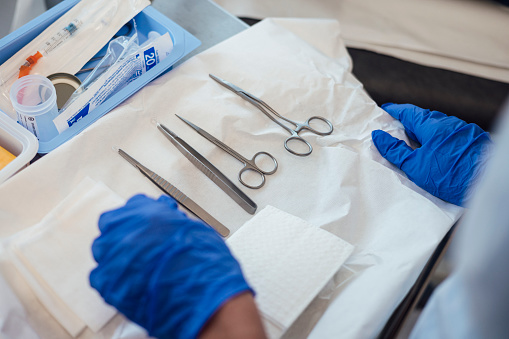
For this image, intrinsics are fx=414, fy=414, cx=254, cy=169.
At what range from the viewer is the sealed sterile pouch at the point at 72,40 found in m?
0.84

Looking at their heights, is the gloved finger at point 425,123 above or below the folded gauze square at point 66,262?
above

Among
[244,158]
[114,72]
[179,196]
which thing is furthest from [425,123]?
[114,72]

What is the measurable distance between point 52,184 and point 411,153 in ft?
2.13

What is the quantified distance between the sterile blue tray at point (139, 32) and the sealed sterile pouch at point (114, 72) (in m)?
0.01

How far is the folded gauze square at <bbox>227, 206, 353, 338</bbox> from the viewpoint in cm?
55

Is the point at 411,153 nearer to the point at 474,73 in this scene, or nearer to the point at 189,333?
the point at 189,333

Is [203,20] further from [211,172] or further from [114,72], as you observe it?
[211,172]

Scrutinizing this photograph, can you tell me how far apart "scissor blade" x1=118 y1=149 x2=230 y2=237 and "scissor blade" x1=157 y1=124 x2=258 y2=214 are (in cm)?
6

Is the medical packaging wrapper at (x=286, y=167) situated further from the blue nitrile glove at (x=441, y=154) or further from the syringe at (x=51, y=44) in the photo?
the syringe at (x=51, y=44)

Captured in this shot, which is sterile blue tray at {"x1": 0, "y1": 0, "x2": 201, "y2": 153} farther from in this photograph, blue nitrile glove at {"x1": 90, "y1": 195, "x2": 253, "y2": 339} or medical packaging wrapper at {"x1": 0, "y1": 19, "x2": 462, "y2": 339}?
blue nitrile glove at {"x1": 90, "y1": 195, "x2": 253, "y2": 339}

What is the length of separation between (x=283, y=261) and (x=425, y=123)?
45 cm

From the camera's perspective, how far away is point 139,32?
0.97m

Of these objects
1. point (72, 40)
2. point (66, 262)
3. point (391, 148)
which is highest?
point (391, 148)

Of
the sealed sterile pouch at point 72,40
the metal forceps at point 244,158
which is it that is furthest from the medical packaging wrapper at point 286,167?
the sealed sterile pouch at point 72,40
